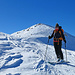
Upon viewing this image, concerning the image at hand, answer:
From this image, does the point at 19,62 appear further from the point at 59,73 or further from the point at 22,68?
the point at 59,73

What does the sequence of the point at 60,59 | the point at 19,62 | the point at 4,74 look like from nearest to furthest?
the point at 4,74 → the point at 19,62 → the point at 60,59

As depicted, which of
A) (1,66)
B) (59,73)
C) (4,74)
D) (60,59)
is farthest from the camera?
(60,59)

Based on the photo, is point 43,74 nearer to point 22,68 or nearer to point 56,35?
point 22,68

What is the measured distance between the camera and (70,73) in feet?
13.8

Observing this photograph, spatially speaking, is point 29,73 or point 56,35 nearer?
point 29,73

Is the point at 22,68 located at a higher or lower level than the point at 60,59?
lower

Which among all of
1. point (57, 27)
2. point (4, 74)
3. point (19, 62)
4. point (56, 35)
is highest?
point (57, 27)

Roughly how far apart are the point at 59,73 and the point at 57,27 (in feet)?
8.96

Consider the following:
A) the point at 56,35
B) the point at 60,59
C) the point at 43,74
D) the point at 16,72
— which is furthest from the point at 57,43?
the point at 16,72

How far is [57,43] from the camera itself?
6.05m

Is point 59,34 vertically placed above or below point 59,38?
above

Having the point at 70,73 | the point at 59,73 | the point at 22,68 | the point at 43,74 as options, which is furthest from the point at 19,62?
the point at 70,73

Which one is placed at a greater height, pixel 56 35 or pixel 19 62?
pixel 56 35

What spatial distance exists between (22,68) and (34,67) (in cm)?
51
